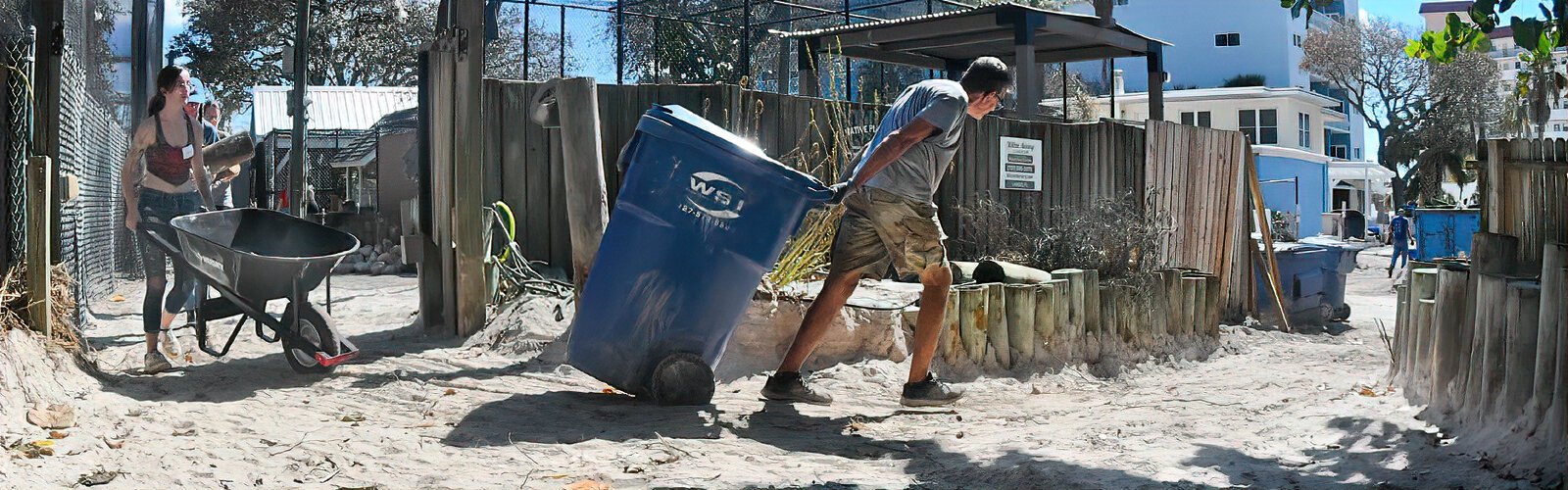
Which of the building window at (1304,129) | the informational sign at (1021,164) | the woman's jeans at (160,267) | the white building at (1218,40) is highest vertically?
the white building at (1218,40)

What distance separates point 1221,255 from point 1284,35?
34590 mm

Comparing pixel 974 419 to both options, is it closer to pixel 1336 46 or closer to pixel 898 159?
pixel 898 159

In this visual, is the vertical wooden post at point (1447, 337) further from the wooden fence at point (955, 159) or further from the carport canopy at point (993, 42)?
the carport canopy at point (993, 42)

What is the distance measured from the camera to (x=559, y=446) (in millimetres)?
4039

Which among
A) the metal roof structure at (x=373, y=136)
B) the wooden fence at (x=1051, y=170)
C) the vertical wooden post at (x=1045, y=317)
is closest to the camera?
the vertical wooden post at (x=1045, y=317)

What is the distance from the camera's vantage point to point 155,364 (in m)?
5.14

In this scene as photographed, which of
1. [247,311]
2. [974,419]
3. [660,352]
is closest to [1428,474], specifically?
[974,419]

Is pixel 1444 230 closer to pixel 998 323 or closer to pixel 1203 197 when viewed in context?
pixel 1203 197

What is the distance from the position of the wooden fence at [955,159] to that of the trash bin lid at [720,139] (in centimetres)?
293

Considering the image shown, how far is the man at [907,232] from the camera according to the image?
4906 millimetres

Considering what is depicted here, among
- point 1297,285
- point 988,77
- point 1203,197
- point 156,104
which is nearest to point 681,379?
point 988,77

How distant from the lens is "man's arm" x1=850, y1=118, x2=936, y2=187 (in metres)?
4.68

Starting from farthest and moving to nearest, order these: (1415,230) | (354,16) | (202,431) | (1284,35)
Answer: (1284,35) < (354,16) < (1415,230) < (202,431)

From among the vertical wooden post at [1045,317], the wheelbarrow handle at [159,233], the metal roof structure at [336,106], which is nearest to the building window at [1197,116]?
the metal roof structure at [336,106]
